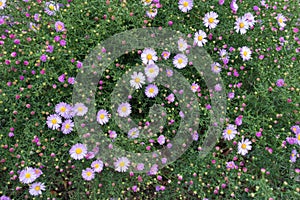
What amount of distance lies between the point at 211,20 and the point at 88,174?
4.96 feet

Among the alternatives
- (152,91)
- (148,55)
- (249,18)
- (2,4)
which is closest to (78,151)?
(152,91)

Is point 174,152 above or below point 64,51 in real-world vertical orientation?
below

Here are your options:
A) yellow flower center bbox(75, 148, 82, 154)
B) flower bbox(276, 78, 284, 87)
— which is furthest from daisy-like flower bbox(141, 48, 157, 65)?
flower bbox(276, 78, 284, 87)

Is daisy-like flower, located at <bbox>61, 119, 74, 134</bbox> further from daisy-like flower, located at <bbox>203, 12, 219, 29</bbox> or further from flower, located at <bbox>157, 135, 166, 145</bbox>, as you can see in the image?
daisy-like flower, located at <bbox>203, 12, 219, 29</bbox>

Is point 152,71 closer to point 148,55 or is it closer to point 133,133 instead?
point 148,55

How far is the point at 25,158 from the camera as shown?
7.02 feet

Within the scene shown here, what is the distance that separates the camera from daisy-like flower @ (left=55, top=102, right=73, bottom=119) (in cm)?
224

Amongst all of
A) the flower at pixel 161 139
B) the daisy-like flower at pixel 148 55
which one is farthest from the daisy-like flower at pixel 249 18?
the flower at pixel 161 139

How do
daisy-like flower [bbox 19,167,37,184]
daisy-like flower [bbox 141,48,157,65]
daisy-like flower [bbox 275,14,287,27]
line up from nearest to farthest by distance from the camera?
daisy-like flower [bbox 19,167,37,184] < daisy-like flower [bbox 141,48,157,65] < daisy-like flower [bbox 275,14,287,27]

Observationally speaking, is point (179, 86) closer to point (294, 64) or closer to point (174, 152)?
point (174, 152)

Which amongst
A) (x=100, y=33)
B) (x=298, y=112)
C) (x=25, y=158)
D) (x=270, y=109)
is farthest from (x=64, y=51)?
(x=298, y=112)

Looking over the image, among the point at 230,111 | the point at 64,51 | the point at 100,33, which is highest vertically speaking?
the point at 100,33

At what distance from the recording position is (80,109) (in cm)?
224

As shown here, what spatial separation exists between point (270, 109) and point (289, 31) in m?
0.79
